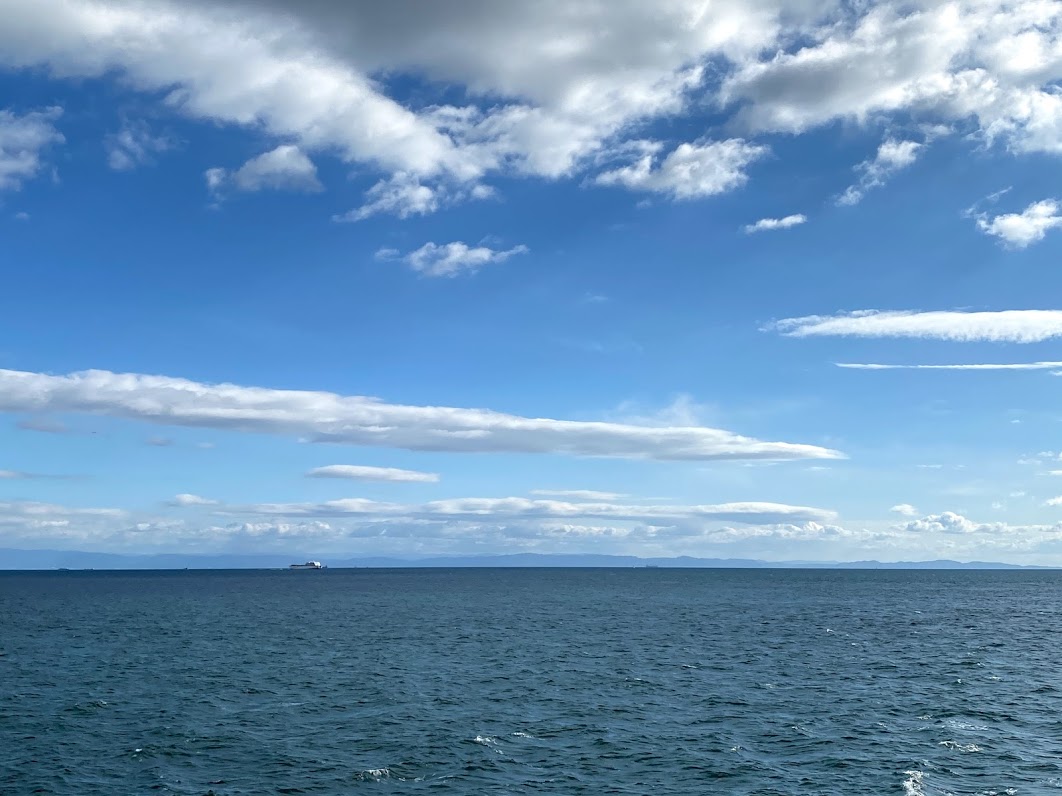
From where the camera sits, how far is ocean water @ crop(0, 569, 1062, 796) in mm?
48344

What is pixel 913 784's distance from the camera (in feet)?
154

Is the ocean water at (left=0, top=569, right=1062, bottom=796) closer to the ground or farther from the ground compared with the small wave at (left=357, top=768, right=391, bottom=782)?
closer to the ground

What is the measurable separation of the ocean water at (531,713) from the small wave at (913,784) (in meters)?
0.23

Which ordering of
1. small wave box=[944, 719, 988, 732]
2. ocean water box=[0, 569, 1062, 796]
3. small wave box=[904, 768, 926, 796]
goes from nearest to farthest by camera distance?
small wave box=[904, 768, 926, 796] → ocean water box=[0, 569, 1062, 796] → small wave box=[944, 719, 988, 732]

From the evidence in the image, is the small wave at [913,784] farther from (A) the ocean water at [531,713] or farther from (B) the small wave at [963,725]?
(B) the small wave at [963,725]

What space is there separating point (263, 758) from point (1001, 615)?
528 ft

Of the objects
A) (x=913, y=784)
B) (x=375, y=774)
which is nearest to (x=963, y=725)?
(x=913, y=784)

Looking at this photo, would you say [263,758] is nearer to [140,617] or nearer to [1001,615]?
[140,617]

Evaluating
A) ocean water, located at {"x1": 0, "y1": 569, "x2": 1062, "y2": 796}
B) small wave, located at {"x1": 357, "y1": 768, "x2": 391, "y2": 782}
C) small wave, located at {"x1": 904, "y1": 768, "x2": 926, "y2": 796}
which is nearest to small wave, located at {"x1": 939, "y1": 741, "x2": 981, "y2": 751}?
ocean water, located at {"x1": 0, "y1": 569, "x2": 1062, "y2": 796}

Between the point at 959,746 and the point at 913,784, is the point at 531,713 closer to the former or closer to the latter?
the point at 913,784

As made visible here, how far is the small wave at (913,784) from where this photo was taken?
4544 cm

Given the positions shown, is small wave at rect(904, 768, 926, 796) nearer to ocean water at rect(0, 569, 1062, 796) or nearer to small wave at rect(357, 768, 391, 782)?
ocean water at rect(0, 569, 1062, 796)

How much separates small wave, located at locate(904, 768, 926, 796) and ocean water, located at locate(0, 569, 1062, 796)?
23 cm

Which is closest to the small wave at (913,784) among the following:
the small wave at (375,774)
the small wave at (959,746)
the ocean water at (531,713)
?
the ocean water at (531,713)
